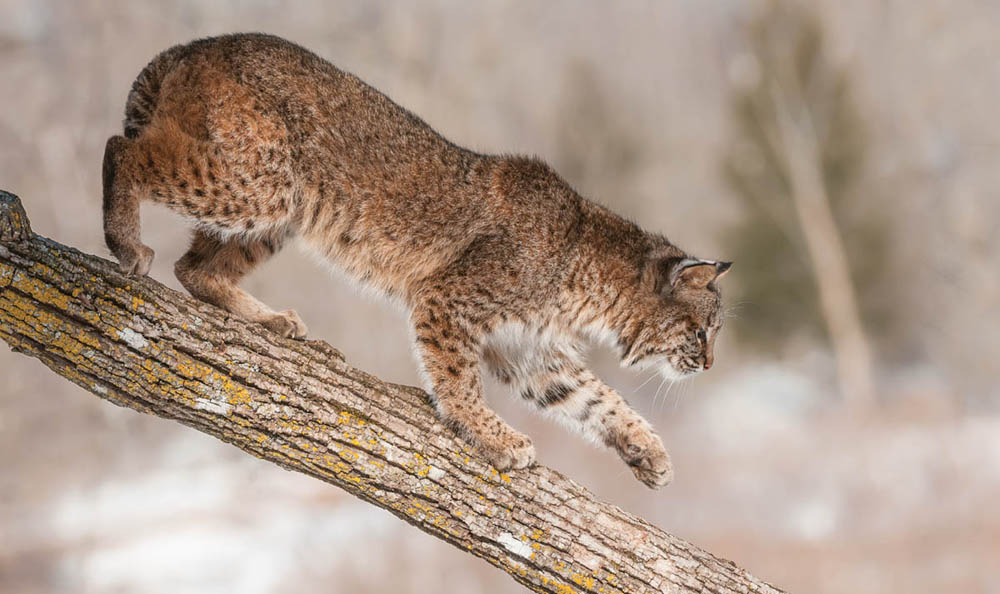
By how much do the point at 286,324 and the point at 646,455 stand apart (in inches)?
80.4

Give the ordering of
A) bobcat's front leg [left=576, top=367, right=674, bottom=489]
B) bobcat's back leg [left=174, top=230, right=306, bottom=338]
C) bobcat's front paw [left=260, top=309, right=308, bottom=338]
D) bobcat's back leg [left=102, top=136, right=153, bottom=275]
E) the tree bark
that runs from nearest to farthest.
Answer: the tree bark → bobcat's back leg [left=102, top=136, right=153, bottom=275] → bobcat's front paw [left=260, top=309, right=308, bottom=338] → bobcat's back leg [left=174, top=230, right=306, bottom=338] → bobcat's front leg [left=576, top=367, right=674, bottom=489]

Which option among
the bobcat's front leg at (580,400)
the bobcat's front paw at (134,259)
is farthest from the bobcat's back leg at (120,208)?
the bobcat's front leg at (580,400)

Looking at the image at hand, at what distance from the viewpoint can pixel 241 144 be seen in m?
4.86

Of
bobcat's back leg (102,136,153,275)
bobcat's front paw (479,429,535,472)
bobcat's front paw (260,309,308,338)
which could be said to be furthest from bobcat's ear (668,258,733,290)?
bobcat's back leg (102,136,153,275)

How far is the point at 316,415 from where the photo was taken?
425 cm

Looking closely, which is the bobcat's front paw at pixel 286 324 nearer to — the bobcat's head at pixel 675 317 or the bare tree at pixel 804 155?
the bobcat's head at pixel 675 317

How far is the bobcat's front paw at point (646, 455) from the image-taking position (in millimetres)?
5406

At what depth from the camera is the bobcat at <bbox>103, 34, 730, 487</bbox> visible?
4812 mm

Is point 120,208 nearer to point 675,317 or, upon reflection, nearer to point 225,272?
point 225,272

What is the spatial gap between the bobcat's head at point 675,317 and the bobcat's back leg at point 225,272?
1.90 m

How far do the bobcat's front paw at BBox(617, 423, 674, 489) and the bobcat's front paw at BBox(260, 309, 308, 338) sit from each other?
184cm

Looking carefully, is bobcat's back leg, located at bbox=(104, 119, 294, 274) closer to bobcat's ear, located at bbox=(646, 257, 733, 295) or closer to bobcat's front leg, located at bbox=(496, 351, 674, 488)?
bobcat's front leg, located at bbox=(496, 351, 674, 488)

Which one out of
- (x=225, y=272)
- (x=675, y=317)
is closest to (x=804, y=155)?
(x=675, y=317)

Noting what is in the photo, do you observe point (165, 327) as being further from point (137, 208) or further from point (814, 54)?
point (814, 54)
